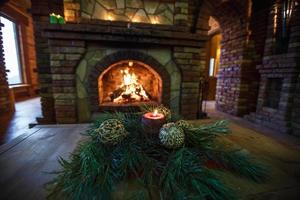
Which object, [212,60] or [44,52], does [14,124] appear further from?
[212,60]

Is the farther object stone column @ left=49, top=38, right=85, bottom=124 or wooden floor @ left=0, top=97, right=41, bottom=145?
wooden floor @ left=0, top=97, right=41, bottom=145

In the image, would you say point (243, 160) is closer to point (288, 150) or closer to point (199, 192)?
point (199, 192)

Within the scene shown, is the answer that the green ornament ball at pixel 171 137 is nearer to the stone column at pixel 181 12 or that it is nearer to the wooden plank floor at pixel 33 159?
the wooden plank floor at pixel 33 159

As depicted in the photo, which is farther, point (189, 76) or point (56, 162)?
point (189, 76)

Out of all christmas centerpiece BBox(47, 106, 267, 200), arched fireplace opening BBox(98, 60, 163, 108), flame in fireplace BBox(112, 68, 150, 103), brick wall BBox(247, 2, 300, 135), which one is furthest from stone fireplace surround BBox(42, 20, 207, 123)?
christmas centerpiece BBox(47, 106, 267, 200)

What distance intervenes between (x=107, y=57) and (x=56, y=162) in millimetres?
1723

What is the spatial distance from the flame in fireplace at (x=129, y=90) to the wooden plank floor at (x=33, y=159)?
59.3 inches

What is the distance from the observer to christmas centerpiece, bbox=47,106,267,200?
463mm

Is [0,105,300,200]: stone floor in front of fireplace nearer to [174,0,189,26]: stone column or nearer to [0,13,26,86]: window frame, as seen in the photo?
[174,0,189,26]: stone column

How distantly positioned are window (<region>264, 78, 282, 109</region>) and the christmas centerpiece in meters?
2.60

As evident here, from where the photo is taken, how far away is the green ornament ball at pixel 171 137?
58cm

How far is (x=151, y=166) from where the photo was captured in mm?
540

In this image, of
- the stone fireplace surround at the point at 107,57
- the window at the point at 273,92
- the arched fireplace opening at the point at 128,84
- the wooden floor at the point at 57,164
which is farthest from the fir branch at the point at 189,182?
the window at the point at 273,92

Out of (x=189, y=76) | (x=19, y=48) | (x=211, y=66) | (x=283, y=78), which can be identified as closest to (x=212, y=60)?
(x=211, y=66)
